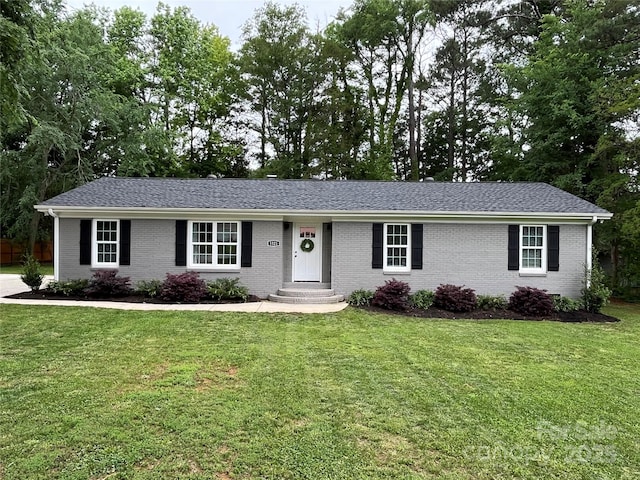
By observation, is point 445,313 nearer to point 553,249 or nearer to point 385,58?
point 553,249

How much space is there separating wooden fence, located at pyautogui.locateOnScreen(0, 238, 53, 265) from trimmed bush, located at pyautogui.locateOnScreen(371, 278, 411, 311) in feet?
76.9

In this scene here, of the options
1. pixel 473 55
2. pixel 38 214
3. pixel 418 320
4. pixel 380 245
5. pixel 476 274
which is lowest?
pixel 418 320

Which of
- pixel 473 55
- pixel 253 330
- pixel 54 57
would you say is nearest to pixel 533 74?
pixel 473 55

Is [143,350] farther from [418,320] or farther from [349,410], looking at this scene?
[418,320]

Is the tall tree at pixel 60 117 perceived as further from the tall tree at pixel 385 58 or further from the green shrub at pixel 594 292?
the green shrub at pixel 594 292

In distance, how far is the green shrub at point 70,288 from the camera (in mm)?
11164

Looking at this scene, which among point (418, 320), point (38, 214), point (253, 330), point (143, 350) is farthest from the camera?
point (38, 214)

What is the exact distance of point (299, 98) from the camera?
25.2m

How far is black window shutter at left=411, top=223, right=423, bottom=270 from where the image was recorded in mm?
11641

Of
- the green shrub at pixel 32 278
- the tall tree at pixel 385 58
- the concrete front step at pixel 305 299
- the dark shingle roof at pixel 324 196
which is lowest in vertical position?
the concrete front step at pixel 305 299

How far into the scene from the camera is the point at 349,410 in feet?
13.8

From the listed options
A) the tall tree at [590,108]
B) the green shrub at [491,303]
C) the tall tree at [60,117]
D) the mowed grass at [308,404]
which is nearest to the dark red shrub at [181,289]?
the mowed grass at [308,404]

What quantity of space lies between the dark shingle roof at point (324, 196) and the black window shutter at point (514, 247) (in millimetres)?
596

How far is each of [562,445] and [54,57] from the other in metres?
25.0
